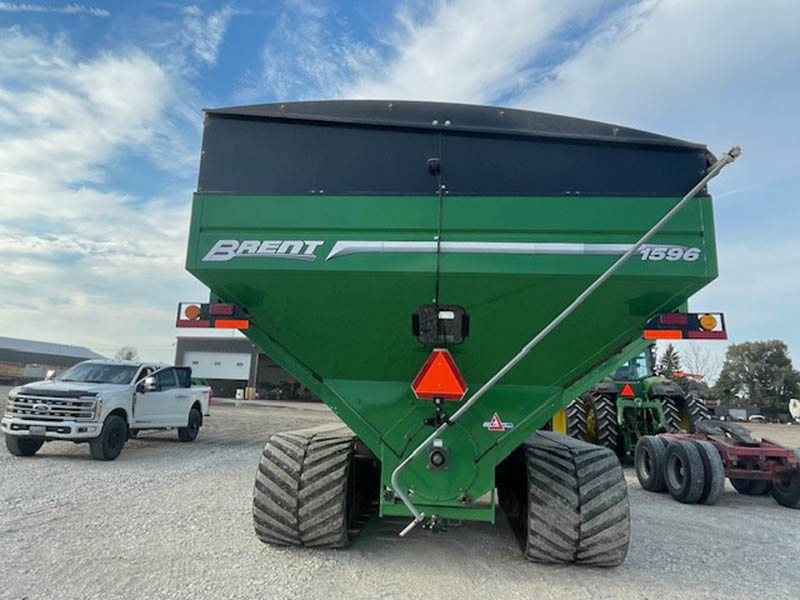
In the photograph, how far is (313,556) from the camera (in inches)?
163

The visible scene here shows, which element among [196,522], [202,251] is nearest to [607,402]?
[196,522]

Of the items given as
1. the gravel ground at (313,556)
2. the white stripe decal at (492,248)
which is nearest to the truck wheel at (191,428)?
the gravel ground at (313,556)

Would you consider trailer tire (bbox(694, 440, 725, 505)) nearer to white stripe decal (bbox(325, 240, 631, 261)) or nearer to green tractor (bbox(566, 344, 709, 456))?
green tractor (bbox(566, 344, 709, 456))

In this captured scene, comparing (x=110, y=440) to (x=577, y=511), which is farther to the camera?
(x=110, y=440)

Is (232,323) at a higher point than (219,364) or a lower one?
lower

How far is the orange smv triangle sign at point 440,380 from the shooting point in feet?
12.1

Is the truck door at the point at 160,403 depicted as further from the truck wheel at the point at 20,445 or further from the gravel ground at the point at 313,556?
the gravel ground at the point at 313,556

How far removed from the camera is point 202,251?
150 inches

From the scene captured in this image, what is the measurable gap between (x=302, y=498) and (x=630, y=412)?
868cm

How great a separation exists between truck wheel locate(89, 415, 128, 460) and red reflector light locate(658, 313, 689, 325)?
29.5 ft

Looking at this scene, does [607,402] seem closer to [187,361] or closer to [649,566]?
[649,566]

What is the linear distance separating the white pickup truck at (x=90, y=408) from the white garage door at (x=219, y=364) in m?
31.9

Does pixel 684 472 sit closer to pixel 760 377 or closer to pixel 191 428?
pixel 191 428

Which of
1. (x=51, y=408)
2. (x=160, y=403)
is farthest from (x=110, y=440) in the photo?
(x=160, y=403)
